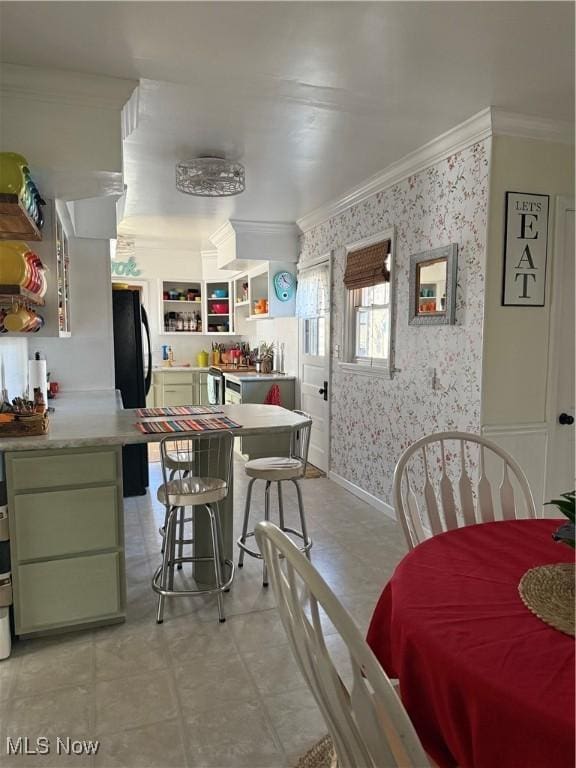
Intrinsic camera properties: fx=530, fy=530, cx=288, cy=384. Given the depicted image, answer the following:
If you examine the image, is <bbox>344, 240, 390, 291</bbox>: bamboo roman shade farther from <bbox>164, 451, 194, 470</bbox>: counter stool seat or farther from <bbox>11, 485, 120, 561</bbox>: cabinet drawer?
<bbox>11, 485, 120, 561</bbox>: cabinet drawer

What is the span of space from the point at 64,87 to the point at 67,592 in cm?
224

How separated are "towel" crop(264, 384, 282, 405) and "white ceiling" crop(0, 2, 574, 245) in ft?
8.52

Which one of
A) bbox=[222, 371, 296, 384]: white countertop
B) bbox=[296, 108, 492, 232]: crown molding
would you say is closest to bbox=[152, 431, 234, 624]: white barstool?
bbox=[296, 108, 492, 232]: crown molding

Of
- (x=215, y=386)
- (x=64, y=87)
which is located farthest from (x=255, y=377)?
(x=64, y=87)

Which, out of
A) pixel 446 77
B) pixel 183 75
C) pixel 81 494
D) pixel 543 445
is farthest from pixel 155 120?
pixel 543 445

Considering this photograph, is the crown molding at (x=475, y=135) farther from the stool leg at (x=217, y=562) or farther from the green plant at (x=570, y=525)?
the stool leg at (x=217, y=562)

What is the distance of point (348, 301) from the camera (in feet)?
15.0

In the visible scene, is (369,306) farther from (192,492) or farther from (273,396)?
(192,492)

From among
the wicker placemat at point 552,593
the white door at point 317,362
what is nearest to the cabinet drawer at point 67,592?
the wicker placemat at point 552,593

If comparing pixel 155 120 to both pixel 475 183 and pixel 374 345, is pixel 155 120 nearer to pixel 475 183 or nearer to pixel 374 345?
pixel 475 183

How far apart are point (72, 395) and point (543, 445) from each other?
3.25 m

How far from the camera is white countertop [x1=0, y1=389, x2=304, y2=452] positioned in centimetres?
228

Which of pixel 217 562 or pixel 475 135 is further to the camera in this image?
pixel 475 135

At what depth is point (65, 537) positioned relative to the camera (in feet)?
7.68
